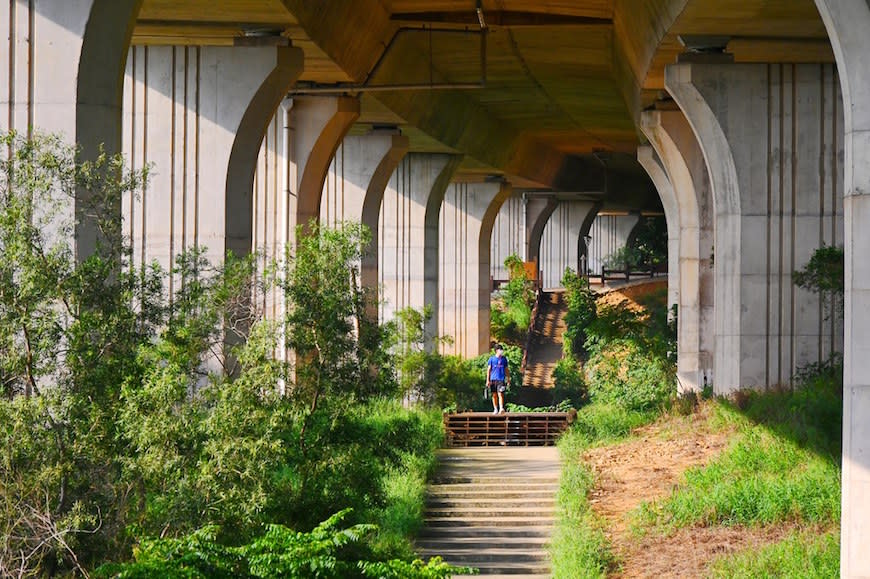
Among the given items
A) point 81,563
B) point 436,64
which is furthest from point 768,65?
point 81,563

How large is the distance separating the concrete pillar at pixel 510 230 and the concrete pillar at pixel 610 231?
14418 millimetres

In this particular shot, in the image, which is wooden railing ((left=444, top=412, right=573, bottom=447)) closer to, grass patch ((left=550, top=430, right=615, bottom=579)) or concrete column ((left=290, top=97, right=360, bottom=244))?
grass patch ((left=550, top=430, right=615, bottom=579))

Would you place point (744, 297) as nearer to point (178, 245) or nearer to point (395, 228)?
point (178, 245)

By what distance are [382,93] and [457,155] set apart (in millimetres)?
12225

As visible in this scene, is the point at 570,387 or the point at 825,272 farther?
the point at 570,387

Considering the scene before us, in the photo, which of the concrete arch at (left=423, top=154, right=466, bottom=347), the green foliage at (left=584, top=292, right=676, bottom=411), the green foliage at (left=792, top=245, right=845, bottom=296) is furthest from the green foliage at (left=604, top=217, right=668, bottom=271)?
the green foliage at (left=792, top=245, right=845, bottom=296)

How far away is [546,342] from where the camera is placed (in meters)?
54.2

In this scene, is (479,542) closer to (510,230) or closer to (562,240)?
(510,230)

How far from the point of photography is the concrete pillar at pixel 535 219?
60.7 meters

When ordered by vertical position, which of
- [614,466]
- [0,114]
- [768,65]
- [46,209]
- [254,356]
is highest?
[768,65]

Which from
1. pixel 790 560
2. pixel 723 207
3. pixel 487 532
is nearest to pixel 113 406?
pixel 790 560

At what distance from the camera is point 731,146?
75.9 ft

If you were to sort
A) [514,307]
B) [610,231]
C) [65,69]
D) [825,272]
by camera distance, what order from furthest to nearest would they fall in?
1. [610,231]
2. [514,307]
3. [825,272]
4. [65,69]

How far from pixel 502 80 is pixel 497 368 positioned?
23.9 feet
